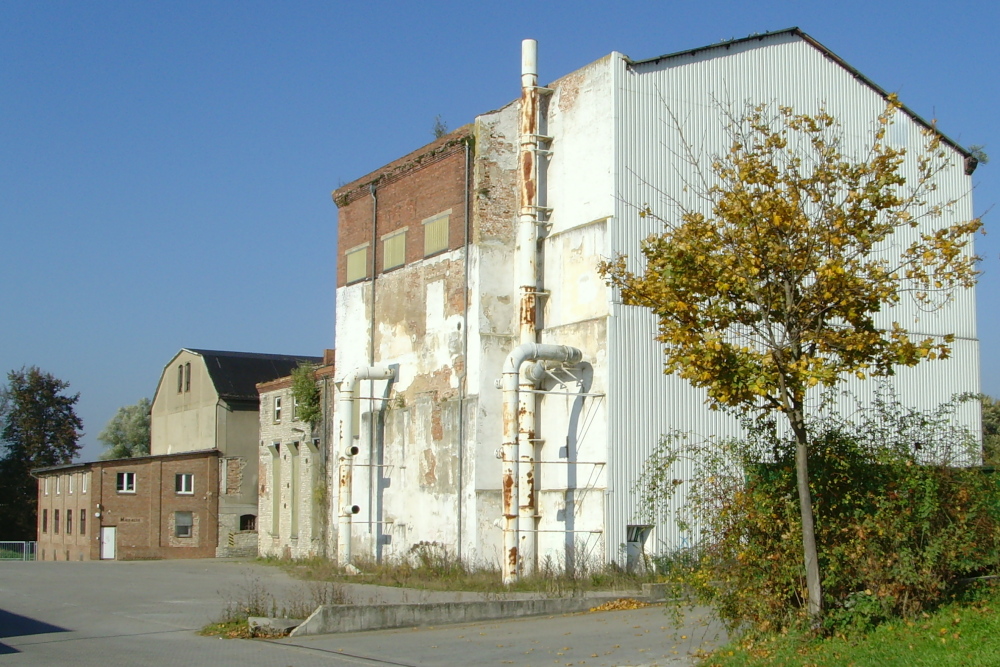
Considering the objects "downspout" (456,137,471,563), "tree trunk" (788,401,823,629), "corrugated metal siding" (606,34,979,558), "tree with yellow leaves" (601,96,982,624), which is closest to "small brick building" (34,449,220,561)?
"downspout" (456,137,471,563)

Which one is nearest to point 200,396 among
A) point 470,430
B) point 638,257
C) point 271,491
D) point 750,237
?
point 271,491

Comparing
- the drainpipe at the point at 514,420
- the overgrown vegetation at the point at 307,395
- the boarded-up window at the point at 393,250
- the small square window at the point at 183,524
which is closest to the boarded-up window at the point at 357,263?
the boarded-up window at the point at 393,250

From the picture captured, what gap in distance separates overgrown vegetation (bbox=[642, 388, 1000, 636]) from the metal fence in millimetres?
50674

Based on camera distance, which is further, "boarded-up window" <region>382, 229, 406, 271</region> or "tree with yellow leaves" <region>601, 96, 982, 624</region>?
"boarded-up window" <region>382, 229, 406, 271</region>

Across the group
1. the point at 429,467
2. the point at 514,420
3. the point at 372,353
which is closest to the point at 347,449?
the point at 429,467

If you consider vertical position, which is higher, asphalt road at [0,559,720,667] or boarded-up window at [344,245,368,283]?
boarded-up window at [344,245,368,283]

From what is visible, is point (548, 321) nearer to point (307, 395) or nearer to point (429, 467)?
point (429, 467)

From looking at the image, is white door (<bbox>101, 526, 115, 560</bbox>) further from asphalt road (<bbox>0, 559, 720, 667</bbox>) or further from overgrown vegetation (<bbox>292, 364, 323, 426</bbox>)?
asphalt road (<bbox>0, 559, 720, 667</bbox>)

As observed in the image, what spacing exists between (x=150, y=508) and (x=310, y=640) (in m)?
34.4

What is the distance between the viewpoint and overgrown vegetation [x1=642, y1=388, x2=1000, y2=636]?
11.5 m

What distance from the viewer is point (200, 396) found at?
51.7 m

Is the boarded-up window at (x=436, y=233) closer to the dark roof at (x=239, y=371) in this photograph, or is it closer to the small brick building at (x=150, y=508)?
the dark roof at (x=239, y=371)

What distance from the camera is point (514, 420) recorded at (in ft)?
81.0

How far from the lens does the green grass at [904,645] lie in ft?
32.4
